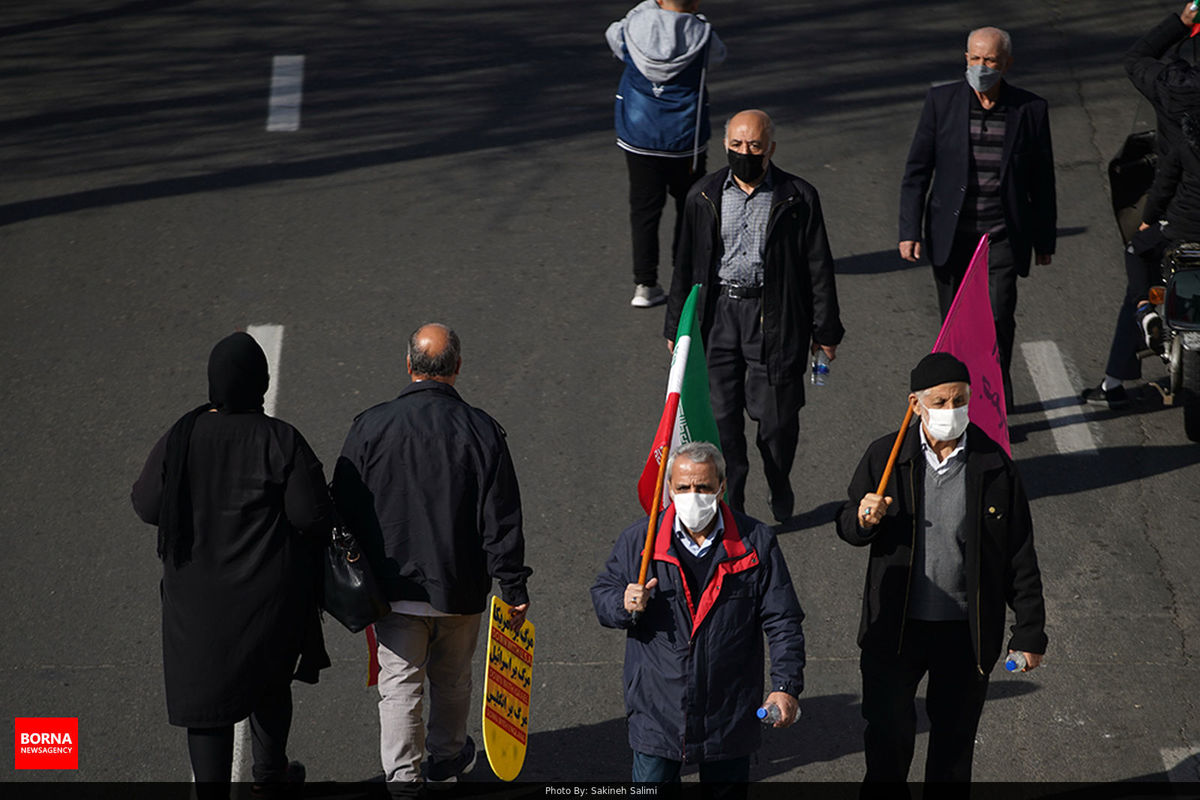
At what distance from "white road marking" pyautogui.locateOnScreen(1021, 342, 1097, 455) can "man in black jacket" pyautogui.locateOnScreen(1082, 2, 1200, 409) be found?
0.93 ft

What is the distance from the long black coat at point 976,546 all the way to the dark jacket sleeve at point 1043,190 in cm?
310

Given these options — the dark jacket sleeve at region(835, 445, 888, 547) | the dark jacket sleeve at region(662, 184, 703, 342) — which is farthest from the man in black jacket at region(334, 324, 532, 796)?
the dark jacket sleeve at region(662, 184, 703, 342)

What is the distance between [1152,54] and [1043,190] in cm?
112

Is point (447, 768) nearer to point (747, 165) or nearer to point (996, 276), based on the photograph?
point (747, 165)

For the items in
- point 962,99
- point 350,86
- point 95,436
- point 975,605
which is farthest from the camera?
point 350,86

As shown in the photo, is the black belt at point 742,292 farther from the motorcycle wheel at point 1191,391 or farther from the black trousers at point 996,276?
the motorcycle wheel at point 1191,391

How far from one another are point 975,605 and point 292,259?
657cm

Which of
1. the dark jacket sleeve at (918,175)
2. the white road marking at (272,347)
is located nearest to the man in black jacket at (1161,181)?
the dark jacket sleeve at (918,175)

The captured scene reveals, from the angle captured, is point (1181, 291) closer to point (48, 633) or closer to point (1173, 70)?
point (1173, 70)

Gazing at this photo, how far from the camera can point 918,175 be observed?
8477 mm

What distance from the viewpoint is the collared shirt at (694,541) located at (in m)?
5.34

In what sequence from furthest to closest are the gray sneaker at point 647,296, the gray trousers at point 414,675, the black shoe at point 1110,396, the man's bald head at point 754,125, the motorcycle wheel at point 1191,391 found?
1. the gray sneaker at point 647,296
2. the black shoe at point 1110,396
3. the motorcycle wheel at point 1191,391
4. the man's bald head at point 754,125
5. the gray trousers at point 414,675

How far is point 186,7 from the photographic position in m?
15.2

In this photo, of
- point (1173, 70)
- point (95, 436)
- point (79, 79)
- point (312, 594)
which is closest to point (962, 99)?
point (1173, 70)
